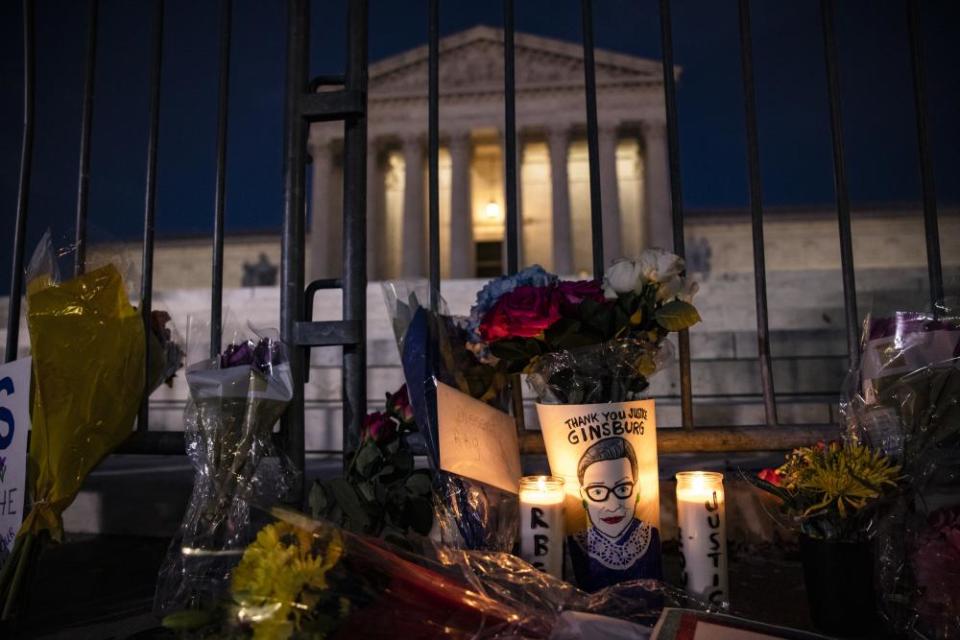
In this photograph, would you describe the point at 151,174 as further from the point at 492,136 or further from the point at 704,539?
the point at 492,136

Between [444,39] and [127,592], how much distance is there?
72.1ft

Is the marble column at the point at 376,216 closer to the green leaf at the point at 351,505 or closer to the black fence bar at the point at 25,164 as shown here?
the black fence bar at the point at 25,164

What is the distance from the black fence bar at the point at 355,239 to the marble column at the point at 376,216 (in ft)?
66.6

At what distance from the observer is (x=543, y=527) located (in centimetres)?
105

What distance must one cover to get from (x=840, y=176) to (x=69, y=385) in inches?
75.0

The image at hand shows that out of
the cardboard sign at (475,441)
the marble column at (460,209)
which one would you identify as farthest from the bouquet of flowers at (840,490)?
the marble column at (460,209)

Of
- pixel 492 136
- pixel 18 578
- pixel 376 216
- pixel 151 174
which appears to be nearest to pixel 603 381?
pixel 18 578

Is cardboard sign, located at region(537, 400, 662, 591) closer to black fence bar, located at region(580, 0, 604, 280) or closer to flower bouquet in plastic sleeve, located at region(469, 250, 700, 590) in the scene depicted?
flower bouquet in plastic sleeve, located at region(469, 250, 700, 590)

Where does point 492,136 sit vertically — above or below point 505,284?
above

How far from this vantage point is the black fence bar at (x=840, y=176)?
1495mm

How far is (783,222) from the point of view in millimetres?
24859

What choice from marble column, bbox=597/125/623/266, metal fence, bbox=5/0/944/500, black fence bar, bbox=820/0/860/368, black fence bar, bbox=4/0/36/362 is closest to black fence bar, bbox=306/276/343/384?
metal fence, bbox=5/0/944/500

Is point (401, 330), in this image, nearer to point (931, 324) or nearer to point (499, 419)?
point (499, 419)

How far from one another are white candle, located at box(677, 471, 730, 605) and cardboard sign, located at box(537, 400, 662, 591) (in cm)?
6
